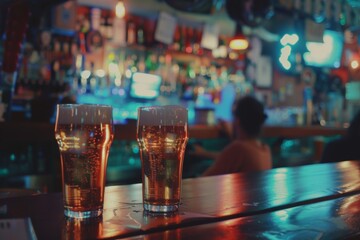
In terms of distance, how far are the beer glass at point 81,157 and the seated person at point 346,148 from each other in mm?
2373

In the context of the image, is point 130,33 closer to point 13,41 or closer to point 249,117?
point 13,41

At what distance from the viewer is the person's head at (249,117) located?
9.34ft

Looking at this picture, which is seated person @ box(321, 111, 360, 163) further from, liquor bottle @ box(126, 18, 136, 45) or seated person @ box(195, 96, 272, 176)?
liquor bottle @ box(126, 18, 136, 45)

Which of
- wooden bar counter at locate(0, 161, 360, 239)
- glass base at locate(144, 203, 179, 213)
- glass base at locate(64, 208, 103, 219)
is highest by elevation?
glass base at locate(64, 208, 103, 219)

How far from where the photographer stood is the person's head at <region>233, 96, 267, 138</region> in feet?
9.34

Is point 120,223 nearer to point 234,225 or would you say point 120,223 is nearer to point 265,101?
point 234,225

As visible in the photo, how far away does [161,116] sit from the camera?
0.92 m

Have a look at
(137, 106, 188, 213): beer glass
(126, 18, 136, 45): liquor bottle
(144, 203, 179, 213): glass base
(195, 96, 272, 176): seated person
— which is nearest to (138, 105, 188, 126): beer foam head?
(137, 106, 188, 213): beer glass

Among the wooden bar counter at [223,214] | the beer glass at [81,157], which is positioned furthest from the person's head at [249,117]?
the beer glass at [81,157]

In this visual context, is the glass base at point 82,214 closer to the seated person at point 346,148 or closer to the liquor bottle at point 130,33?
the seated person at point 346,148

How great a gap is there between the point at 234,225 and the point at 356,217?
10.0 inches

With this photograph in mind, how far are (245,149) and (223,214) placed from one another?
176 centimetres

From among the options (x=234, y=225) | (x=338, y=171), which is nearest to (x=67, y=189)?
(x=234, y=225)

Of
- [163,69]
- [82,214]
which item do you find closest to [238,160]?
[82,214]
